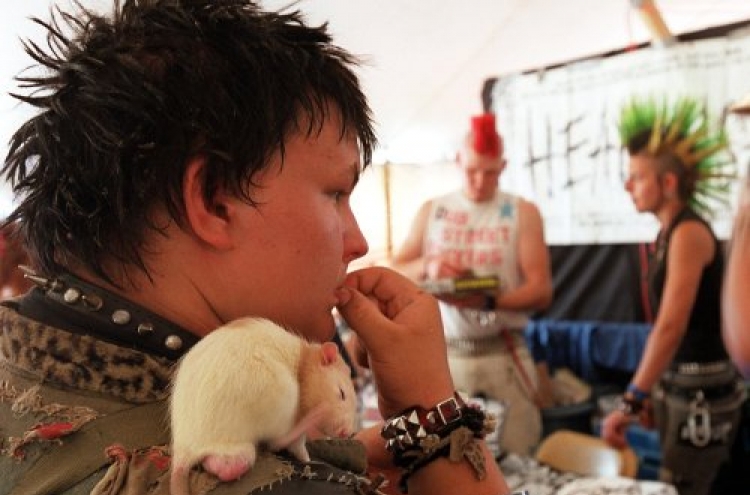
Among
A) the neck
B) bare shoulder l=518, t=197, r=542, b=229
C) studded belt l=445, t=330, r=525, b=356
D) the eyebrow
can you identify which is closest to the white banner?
the neck

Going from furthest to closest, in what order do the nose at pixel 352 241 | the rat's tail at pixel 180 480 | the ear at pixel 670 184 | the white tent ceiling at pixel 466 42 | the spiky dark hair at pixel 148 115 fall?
the ear at pixel 670 184
the white tent ceiling at pixel 466 42
the nose at pixel 352 241
the spiky dark hair at pixel 148 115
the rat's tail at pixel 180 480

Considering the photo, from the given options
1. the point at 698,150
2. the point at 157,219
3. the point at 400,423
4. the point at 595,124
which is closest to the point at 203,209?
the point at 157,219

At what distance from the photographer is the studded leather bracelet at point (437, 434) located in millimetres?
748

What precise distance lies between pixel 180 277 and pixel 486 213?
80.8 inches

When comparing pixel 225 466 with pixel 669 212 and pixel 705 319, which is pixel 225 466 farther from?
pixel 669 212

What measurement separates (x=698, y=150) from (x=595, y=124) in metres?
0.55

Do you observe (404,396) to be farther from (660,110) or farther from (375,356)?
(660,110)

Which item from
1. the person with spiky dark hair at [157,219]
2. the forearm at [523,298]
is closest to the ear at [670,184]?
the forearm at [523,298]

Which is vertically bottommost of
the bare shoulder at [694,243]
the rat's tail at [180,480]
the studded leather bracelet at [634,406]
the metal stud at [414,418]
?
the studded leather bracelet at [634,406]

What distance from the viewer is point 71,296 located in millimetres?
573

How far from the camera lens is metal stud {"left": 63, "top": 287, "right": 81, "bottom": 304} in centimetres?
57

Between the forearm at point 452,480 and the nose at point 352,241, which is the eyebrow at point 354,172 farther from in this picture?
the forearm at point 452,480

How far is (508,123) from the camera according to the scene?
3416 mm

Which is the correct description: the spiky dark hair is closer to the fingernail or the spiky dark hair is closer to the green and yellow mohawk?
the fingernail
